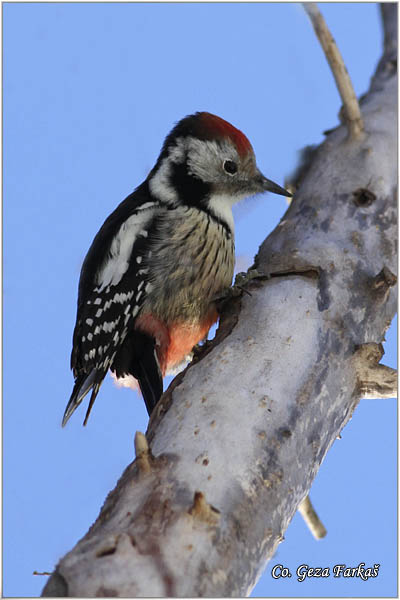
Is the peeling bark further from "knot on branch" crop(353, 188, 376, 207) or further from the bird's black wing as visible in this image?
the bird's black wing

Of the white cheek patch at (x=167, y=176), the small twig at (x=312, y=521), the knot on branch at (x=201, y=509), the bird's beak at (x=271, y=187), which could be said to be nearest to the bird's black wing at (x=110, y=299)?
the white cheek patch at (x=167, y=176)

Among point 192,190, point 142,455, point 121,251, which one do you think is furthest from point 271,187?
point 142,455

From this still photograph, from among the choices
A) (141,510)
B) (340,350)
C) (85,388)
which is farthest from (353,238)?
(141,510)

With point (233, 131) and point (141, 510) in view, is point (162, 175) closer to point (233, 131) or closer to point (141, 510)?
point (233, 131)

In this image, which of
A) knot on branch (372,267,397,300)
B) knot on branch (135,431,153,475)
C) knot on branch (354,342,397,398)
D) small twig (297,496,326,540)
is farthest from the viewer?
small twig (297,496,326,540)

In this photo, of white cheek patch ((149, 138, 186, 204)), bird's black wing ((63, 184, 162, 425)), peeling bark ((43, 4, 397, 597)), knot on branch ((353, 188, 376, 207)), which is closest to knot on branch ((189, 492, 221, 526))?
peeling bark ((43, 4, 397, 597))
